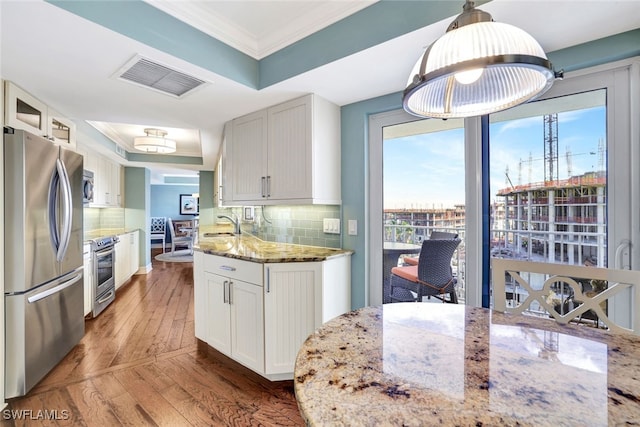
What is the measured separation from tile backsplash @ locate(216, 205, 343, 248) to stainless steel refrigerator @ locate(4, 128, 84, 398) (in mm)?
1606

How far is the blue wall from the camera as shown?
31.7ft

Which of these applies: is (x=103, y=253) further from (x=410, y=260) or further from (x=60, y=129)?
(x=410, y=260)

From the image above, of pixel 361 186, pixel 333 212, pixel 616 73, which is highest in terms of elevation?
pixel 616 73

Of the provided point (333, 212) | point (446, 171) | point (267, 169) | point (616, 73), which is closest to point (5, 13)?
point (267, 169)

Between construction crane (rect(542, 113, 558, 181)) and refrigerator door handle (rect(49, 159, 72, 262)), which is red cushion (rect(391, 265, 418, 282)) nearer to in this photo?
construction crane (rect(542, 113, 558, 181))

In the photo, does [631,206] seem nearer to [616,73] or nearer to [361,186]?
[616,73]

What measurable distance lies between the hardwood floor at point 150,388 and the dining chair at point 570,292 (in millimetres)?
1393

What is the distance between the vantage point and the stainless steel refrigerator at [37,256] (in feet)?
5.94

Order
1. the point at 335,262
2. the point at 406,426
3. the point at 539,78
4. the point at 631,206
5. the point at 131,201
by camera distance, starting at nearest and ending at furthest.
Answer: the point at 406,426 → the point at 539,78 → the point at 631,206 → the point at 335,262 → the point at 131,201

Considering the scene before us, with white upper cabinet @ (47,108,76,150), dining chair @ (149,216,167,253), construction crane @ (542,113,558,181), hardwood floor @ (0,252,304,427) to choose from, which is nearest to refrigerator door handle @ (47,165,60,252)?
white upper cabinet @ (47,108,76,150)

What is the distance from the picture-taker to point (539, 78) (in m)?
0.83

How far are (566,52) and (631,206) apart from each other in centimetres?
85

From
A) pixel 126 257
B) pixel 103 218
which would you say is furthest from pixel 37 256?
pixel 103 218

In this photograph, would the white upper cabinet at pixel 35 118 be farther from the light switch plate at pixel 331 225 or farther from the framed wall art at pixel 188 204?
the framed wall art at pixel 188 204
